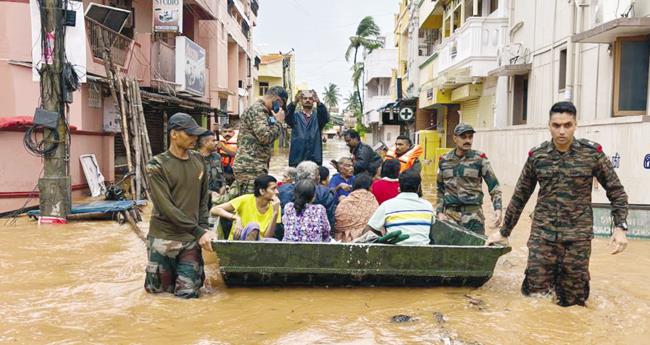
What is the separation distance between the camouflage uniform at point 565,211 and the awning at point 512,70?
1163cm

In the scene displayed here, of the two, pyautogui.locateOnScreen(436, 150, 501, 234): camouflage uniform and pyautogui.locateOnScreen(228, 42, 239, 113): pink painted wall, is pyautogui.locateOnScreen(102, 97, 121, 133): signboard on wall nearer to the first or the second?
pyautogui.locateOnScreen(436, 150, 501, 234): camouflage uniform

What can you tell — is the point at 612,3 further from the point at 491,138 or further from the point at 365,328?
the point at 365,328

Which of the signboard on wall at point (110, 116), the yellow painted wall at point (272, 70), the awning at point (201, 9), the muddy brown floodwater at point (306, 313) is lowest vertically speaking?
the muddy brown floodwater at point (306, 313)

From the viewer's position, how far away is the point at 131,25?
17.7 meters

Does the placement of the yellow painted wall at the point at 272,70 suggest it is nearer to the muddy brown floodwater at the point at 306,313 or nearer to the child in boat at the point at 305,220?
the muddy brown floodwater at the point at 306,313

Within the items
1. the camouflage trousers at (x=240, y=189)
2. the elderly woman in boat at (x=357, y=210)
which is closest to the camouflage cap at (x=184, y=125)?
the elderly woman in boat at (x=357, y=210)

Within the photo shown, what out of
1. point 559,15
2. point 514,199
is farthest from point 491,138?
point 514,199

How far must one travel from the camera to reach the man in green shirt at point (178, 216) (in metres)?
5.11

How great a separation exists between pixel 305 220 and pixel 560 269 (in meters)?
2.39

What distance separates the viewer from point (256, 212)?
6195 mm

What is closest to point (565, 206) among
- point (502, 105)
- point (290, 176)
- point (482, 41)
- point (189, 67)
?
point (290, 176)

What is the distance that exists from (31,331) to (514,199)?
4.09 m

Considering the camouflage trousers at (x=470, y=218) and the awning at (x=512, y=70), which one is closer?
the camouflage trousers at (x=470, y=218)

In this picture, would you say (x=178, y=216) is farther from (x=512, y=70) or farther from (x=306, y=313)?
(x=512, y=70)
